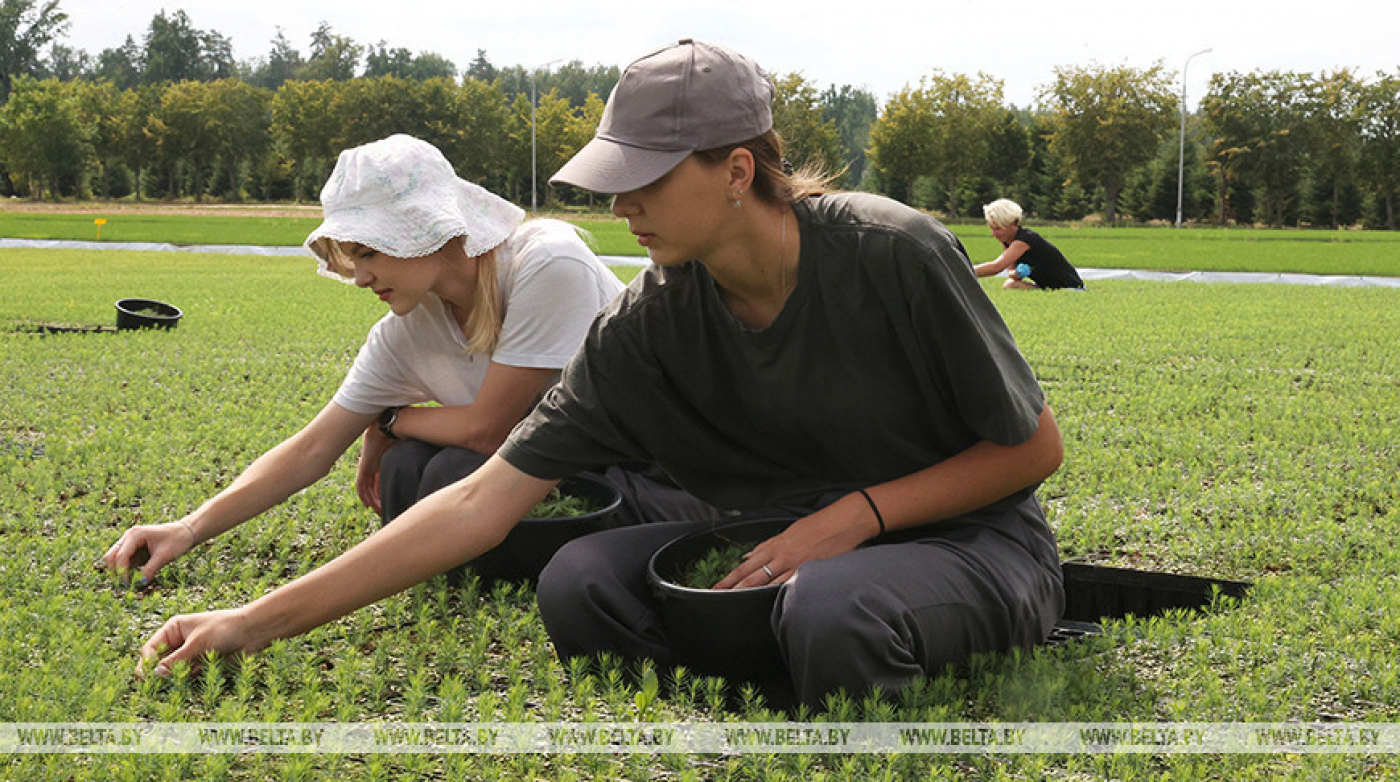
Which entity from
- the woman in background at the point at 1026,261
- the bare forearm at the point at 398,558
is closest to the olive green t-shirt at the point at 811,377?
the bare forearm at the point at 398,558

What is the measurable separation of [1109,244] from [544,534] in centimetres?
3326

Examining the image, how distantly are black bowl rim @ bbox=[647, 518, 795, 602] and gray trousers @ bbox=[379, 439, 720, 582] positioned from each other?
538 millimetres

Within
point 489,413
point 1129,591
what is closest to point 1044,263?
point 1129,591

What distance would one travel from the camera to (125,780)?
2539 mm

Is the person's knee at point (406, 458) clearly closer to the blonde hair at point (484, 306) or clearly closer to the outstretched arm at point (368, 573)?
the blonde hair at point (484, 306)

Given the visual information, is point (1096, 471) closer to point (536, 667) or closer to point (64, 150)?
point (536, 667)

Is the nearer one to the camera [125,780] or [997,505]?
[125,780]

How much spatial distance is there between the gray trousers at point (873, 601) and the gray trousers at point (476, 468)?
19.2 inches

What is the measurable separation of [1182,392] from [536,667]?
5.72 metres

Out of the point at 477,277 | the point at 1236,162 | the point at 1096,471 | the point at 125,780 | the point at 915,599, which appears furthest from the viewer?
the point at 1236,162

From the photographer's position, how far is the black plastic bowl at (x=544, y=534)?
144 inches

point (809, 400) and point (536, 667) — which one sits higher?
point (809, 400)

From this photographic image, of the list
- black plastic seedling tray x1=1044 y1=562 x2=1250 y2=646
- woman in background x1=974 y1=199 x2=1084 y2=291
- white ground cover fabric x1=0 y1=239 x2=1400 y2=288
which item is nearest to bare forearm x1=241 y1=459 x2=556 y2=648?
black plastic seedling tray x1=1044 y1=562 x2=1250 y2=646

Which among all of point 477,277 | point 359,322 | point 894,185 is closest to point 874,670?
point 477,277
